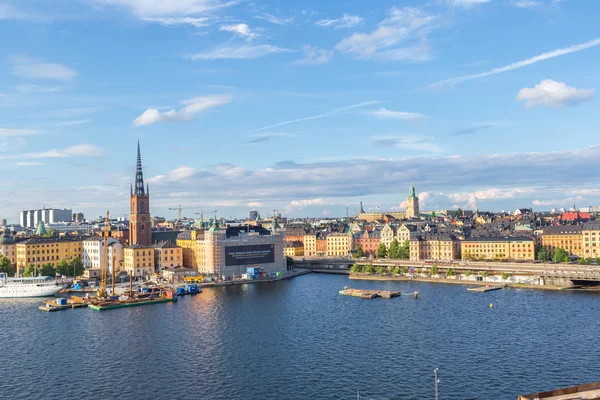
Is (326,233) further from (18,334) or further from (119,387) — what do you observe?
(119,387)

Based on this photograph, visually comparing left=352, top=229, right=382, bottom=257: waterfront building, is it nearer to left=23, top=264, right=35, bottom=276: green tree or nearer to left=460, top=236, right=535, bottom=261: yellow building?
left=460, top=236, right=535, bottom=261: yellow building

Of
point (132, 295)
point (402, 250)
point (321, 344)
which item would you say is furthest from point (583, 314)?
point (402, 250)

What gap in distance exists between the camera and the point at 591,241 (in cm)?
9306

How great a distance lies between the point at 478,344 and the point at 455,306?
16.0m

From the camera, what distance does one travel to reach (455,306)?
183 feet

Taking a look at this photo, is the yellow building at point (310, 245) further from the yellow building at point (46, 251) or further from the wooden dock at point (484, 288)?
the wooden dock at point (484, 288)

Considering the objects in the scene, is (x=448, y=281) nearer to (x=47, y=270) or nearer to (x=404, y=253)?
(x=404, y=253)

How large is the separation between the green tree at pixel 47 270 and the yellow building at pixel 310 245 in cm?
5238

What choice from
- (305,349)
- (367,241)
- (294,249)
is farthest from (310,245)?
(305,349)

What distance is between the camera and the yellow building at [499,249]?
306 feet

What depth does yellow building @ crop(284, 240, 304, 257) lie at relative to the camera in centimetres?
11931

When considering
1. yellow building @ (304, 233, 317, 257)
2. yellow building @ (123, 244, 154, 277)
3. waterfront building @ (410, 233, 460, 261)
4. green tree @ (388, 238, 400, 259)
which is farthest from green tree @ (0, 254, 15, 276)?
waterfront building @ (410, 233, 460, 261)

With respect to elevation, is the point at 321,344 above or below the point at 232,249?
below

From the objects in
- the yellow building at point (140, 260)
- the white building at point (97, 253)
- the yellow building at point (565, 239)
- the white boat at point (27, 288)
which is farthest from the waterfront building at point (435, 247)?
the white boat at point (27, 288)
